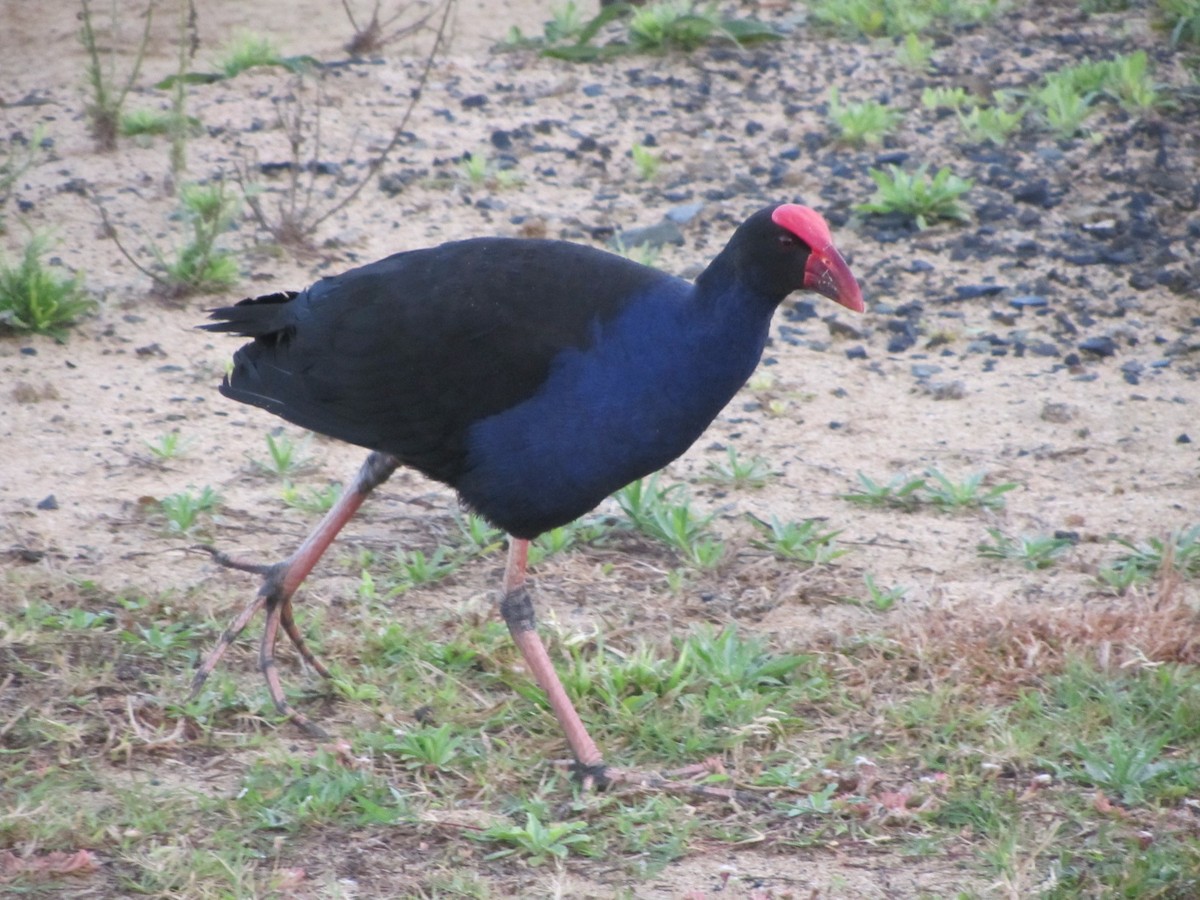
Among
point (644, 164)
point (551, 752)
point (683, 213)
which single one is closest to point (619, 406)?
point (551, 752)

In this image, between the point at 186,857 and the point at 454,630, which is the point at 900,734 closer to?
the point at 454,630

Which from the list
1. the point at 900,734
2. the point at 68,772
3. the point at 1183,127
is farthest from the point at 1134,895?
the point at 1183,127

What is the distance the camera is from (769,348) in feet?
17.3

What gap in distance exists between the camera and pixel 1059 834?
2.94 meters

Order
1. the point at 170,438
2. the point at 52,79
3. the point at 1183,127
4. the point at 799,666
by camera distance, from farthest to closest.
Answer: the point at 52,79 → the point at 1183,127 → the point at 170,438 → the point at 799,666

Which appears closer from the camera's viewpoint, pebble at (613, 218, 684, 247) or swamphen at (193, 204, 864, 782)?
swamphen at (193, 204, 864, 782)

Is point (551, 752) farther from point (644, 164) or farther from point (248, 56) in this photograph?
point (248, 56)

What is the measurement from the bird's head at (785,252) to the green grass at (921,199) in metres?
2.71

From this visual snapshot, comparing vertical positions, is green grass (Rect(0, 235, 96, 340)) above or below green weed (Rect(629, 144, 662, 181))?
below

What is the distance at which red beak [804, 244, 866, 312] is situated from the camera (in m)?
3.23

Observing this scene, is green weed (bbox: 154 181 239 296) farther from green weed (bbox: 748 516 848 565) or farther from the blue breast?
the blue breast

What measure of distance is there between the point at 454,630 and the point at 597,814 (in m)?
0.78

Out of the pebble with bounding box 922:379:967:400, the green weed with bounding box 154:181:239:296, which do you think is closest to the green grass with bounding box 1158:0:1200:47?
the pebble with bounding box 922:379:967:400

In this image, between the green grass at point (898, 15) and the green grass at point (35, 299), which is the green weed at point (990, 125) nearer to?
the green grass at point (898, 15)
